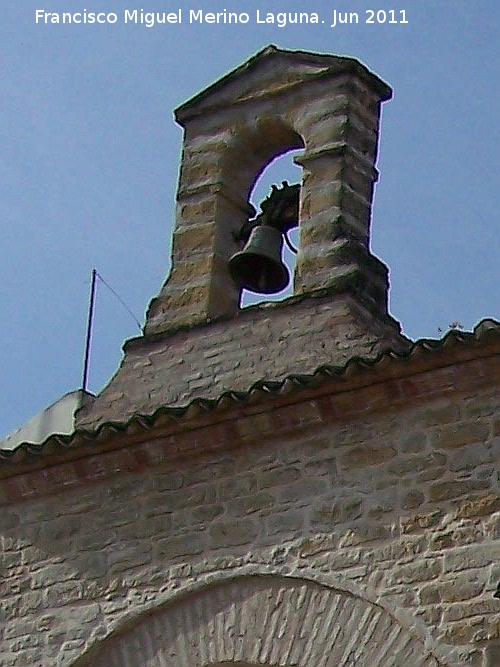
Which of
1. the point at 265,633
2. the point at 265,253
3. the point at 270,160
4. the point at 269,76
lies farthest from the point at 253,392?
the point at 269,76

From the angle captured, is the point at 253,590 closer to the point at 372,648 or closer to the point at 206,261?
the point at 372,648

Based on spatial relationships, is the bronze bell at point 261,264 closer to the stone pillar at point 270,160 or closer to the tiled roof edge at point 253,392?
the stone pillar at point 270,160

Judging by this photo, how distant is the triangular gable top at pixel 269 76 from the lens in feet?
33.3

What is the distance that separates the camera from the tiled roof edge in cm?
787

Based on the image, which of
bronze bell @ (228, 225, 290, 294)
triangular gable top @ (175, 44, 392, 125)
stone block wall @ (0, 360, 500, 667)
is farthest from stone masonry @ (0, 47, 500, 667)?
triangular gable top @ (175, 44, 392, 125)

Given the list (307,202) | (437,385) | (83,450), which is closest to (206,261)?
(307,202)

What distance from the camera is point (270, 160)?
34.1 ft

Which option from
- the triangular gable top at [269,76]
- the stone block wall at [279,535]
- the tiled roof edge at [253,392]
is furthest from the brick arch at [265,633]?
the triangular gable top at [269,76]

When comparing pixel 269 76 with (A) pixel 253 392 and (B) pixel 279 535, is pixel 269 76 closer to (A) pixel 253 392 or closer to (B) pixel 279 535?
(A) pixel 253 392

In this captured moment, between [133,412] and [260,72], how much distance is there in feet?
7.24

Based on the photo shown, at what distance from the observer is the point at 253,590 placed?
8117 mm

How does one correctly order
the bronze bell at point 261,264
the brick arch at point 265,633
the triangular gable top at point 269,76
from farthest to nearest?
1. the triangular gable top at point 269,76
2. the bronze bell at point 261,264
3. the brick arch at point 265,633

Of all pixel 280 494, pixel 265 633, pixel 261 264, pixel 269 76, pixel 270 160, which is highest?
pixel 269 76

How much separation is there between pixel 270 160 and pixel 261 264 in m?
0.78
